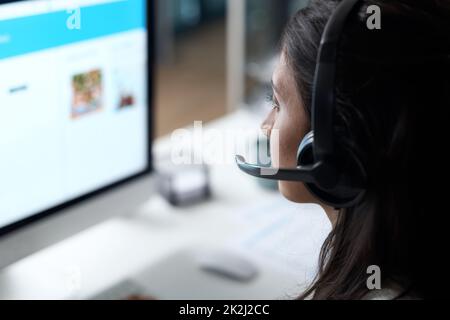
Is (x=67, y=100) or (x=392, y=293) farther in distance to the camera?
(x=67, y=100)

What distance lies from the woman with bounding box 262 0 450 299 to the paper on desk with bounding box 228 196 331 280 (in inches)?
10.7

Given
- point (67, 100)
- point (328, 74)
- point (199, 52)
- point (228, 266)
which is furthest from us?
point (199, 52)

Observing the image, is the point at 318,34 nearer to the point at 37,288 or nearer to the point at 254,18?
the point at 37,288

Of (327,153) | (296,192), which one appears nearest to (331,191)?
(327,153)

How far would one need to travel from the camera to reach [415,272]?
691 mm

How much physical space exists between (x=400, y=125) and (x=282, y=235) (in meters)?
0.56

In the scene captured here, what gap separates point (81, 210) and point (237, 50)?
0.80 meters

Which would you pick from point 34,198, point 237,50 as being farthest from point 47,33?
point 237,50

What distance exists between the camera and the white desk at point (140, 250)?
1.01 meters

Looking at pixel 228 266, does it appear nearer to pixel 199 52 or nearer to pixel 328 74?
pixel 328 74

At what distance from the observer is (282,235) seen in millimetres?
1155

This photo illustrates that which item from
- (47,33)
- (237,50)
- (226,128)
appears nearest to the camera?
(47,33)

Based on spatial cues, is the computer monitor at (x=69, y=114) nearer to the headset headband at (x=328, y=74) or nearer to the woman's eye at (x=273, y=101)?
the woman's eye at (x=273, y=101)

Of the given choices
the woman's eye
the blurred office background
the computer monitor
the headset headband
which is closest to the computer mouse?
the computer monitor
